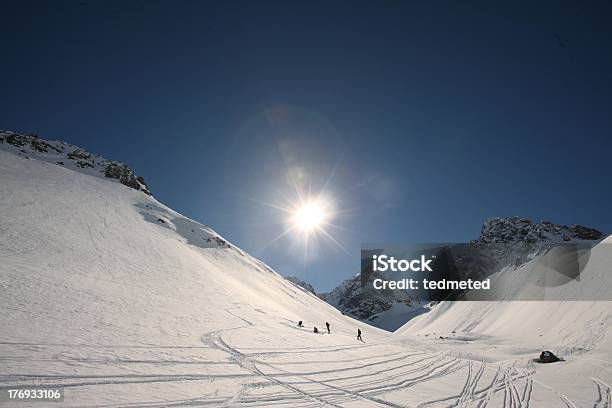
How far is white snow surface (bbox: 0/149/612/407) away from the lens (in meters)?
10.1

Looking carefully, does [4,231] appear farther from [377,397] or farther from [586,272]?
[586,272]

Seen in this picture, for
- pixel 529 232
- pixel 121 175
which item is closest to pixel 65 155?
pixel 121 175

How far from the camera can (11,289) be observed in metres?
17.2

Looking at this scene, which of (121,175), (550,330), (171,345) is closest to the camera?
(171,345)

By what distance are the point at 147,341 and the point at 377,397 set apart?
10.9 metres

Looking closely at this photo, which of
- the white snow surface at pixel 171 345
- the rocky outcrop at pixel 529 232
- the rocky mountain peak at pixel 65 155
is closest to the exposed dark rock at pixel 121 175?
the rocky mountain peak at pixel 65 155

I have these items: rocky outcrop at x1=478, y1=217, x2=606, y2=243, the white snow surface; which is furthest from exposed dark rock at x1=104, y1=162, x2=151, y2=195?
rocky outcrop at x1=478, y1=217, x2=606, y2=243

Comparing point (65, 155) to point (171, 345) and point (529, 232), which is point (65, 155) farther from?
point (529, 232)

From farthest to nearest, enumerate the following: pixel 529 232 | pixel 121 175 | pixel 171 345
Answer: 1. pixel 529 232
2. pixel 121 175
3. pixel 171 345

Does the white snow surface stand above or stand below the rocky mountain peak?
below

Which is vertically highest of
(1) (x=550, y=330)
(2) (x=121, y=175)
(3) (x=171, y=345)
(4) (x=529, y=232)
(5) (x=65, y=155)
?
(5) (x=65, y=155)

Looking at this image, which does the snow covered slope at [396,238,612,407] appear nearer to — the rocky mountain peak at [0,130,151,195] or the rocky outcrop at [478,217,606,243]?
the rocky outcrop at [478,217,606,243]

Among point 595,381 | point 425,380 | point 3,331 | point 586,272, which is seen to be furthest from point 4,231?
point 586,272

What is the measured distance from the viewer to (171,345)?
15.1m
